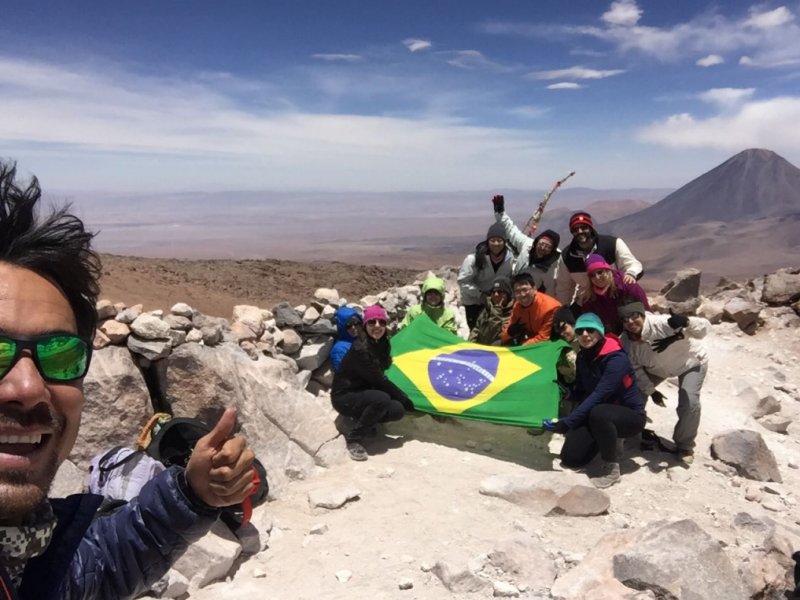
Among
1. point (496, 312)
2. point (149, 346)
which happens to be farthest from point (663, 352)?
point (149, 346)

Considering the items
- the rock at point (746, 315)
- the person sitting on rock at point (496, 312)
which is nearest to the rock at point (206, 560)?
the person sitting on rock at point (496, 312)

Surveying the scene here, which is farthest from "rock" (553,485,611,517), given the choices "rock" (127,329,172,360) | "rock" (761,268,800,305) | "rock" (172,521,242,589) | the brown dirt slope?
the brown dirt slope

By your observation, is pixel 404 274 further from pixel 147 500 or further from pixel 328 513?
pixel 147 500

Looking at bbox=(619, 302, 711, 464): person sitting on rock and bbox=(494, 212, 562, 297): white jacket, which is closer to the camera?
bbox=(619, 302, 711, 464): person sitting on rock

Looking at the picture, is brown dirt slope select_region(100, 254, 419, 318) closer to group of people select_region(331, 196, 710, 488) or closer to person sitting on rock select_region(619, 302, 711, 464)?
group of people select_region(331, 196, 710, 488)

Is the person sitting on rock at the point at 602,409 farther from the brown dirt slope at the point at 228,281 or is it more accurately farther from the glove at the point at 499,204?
the brown dirt slope at the point at 228,281
